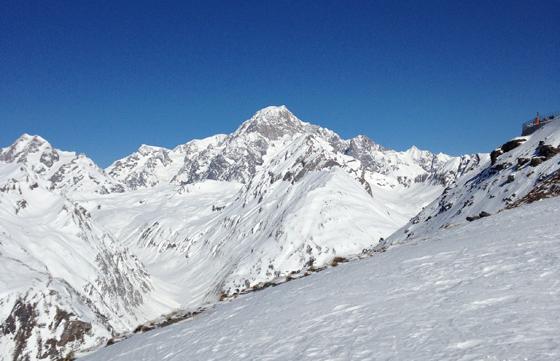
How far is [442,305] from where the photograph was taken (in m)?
12.8

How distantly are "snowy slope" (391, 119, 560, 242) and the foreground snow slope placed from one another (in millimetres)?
19719

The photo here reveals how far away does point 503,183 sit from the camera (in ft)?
167

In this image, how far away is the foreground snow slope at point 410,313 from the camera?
32.8ft

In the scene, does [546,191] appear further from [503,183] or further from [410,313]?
[410,313]

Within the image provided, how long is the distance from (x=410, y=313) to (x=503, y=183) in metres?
43.1

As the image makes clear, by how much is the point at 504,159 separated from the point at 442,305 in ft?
181

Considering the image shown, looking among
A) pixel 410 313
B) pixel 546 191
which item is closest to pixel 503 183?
pixel 546 191

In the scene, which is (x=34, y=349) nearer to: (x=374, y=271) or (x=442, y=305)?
(x=374, y=271)

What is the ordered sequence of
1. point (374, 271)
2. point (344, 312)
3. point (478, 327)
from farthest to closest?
point (374, 271) < point (344, 312) < point (478, 327)

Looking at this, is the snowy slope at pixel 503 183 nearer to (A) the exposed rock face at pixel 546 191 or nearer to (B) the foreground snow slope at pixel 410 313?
(A) the exposed rock face at pixel 546 191

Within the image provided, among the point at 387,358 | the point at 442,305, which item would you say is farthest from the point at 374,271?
the point at 387,358

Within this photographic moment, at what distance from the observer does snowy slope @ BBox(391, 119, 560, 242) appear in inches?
1769

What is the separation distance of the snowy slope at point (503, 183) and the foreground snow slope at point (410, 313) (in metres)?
19.7

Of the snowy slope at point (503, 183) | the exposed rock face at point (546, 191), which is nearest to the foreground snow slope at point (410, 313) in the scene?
the exposed rock face at point (546, 191)
